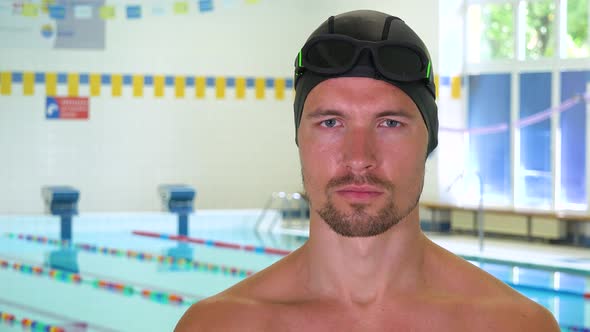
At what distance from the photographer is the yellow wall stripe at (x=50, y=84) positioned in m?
14.4

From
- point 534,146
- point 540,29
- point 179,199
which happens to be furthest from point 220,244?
point 540,29

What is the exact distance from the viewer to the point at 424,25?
14.3 meters

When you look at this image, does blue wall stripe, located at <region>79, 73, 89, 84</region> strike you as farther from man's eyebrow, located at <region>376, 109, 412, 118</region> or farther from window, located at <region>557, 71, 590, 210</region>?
man's eyebrow, located at <region>376, 109, 412, 118</region>

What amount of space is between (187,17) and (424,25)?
374 centimetres

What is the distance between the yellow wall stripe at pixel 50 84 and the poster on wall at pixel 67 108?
9 cm

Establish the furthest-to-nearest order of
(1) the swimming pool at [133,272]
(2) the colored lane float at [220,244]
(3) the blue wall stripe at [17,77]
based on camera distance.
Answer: (3) the blue wall stripe at [17,77], (2) the colored lane float at [220,244], (1) the swimming pool at [133,272]

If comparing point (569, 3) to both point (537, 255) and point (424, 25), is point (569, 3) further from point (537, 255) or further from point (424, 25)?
point (537, 255)

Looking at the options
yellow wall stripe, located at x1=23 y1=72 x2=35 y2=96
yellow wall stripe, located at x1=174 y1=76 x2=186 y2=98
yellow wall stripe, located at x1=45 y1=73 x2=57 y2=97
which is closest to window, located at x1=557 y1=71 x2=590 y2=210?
yellow wall stripe, located at x1=174 y1=76 x2=186 y2=98

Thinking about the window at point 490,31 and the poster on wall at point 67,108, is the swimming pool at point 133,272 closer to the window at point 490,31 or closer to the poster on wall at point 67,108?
the poster on wall at point 67,108

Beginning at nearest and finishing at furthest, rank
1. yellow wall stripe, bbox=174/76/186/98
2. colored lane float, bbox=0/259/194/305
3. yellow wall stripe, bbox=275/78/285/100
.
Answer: colored lane float, bbox=0/259/194/305 → yellow wall stripe, bbox=174/76/186/98 → yellow wall stripe, bbox=275/78/285/100

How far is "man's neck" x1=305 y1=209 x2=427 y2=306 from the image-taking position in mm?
1515

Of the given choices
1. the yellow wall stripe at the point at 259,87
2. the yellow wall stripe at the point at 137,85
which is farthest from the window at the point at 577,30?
the yellow wall stripe at the point at 137,85

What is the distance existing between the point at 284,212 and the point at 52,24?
459 cm

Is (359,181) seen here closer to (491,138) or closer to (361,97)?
(361,97)
